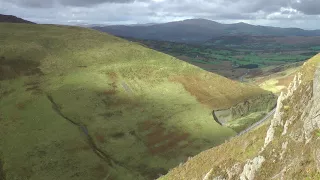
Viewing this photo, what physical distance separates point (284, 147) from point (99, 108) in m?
93.4

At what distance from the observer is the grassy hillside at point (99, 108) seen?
91562 millimetres

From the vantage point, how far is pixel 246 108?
135m

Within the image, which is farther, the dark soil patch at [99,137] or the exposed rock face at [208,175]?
the dark soil patch at [99,137]

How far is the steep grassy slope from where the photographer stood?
28.5 metres

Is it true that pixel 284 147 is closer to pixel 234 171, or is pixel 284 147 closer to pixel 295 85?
pixel 234 171

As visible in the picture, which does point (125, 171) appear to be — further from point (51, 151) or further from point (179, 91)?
point (179, 91)

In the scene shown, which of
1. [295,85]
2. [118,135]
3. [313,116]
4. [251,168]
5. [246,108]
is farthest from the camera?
[246,108]

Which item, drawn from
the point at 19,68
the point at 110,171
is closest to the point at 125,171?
the point at 110,171

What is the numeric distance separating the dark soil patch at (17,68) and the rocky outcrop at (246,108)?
243 ft

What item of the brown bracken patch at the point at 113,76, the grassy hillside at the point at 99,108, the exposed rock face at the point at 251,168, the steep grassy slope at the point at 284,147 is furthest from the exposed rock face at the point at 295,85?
the brown bracken patch at the point at 113,76

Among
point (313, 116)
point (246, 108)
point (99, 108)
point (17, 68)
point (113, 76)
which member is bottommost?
Result: point (246, 108)

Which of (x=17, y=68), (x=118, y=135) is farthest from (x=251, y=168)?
(x=17, y=68)

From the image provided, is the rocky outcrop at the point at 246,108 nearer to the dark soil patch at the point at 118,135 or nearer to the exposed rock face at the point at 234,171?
the dark soil patch at the point at 118,135

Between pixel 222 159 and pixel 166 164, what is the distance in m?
58.2
